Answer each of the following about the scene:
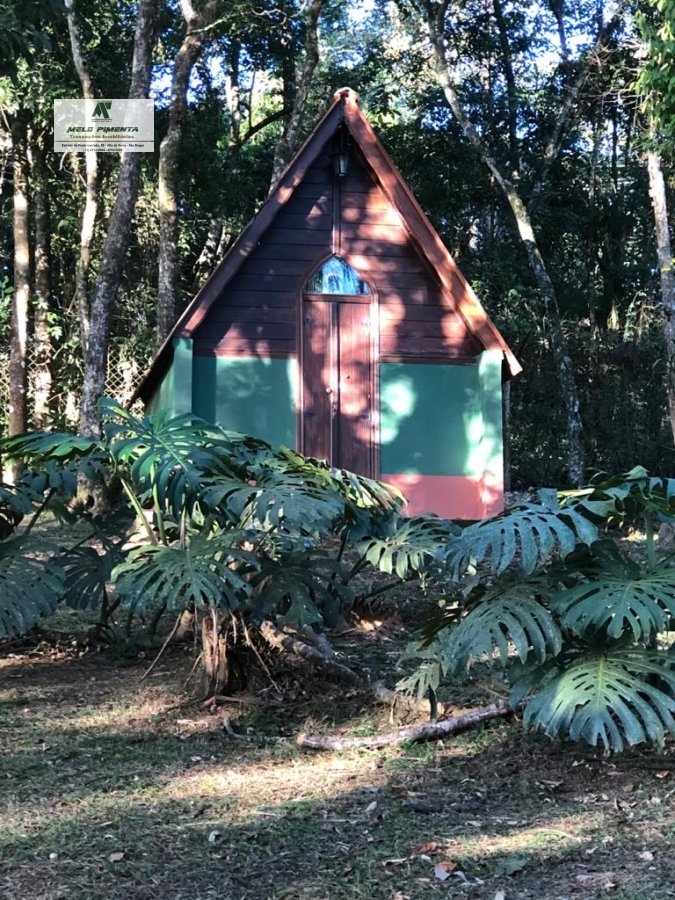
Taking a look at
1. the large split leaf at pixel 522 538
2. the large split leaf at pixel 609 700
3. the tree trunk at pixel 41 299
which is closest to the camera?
the large split leaf at pixel 609 700

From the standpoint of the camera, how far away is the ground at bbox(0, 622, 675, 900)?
2.86 m

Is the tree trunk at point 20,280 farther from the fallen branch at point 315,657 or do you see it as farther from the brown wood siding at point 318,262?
the fallen branch at point 315,657

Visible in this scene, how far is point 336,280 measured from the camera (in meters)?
10.2

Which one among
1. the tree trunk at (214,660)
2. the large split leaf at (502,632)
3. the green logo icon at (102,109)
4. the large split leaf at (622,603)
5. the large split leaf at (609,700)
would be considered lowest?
the tree trunk at (214,660)

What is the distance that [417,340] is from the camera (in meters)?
10.2

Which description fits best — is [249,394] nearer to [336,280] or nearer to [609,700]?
[336,280]

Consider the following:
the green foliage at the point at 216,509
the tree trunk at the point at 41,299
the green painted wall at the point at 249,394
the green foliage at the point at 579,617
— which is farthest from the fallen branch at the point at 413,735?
the tree trunk at the point at 41,299

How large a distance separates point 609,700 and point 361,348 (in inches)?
289

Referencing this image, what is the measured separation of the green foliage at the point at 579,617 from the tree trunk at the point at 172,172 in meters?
8.63

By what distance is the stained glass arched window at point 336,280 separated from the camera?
33.1 ft

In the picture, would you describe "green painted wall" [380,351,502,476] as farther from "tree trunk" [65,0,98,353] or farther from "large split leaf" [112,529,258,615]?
"large split leaf" [112,529,258,615]

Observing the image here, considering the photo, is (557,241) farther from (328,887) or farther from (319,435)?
(328,887)

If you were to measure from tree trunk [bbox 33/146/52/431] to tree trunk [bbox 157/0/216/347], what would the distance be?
292cm

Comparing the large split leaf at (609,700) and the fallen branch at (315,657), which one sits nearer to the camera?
the large split leaf at (609,700)
